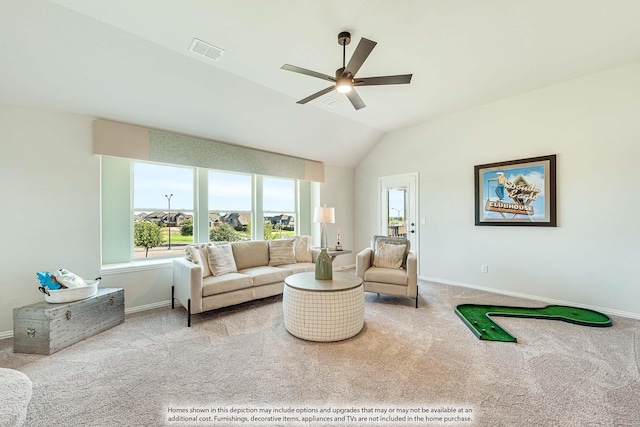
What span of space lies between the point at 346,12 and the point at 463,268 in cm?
406

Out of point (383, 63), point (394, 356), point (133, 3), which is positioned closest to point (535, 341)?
point (394, 356)

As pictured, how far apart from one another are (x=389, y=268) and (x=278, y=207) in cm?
251

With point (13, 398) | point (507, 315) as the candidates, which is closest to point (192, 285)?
point (13, 398)

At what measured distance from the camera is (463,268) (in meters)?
4.45

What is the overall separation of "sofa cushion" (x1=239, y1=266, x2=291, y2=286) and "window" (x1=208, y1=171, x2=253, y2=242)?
37.4 inches

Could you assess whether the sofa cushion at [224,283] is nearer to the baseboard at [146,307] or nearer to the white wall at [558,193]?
the baseboard at [146,307]

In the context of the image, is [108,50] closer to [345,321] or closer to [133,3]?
[133,3]

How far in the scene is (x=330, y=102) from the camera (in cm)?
390

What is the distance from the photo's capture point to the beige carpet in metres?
1.64

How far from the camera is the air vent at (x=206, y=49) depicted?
2.54m

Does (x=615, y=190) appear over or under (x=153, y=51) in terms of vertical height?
under

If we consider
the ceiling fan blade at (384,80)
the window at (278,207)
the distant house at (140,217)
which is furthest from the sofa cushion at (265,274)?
the ceiling fan blade at (384,80)

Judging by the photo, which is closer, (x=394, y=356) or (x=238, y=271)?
(x=394, y=356)

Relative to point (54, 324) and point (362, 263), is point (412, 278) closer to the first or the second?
point (362, 263)
